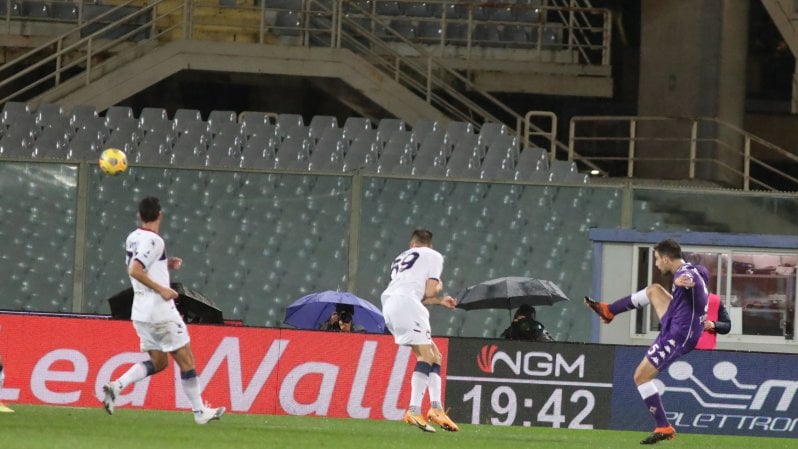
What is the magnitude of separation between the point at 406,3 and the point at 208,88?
364 cm

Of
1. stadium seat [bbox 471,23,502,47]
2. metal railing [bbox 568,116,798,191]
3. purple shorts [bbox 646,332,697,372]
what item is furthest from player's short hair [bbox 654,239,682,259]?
stadium seat [bbox 471,23,502,47]

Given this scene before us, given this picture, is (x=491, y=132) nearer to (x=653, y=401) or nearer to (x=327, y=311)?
(x=327, y=311)

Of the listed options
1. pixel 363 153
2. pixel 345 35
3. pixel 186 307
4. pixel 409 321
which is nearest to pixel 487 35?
pixel 345 35

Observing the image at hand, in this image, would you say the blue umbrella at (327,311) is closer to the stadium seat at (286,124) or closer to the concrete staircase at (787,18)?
the stadium seat at (286,124)

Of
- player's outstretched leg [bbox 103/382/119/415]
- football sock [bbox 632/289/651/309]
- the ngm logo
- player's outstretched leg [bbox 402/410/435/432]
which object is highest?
football sock [bbox 632/289/651/309]

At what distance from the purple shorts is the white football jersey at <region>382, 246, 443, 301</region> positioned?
1.77 m

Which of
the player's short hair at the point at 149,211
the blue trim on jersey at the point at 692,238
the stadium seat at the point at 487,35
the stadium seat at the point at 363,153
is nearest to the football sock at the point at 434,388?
the player's short hair at the point at 149,211

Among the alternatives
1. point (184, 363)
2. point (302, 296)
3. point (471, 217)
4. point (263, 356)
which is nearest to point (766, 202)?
point (471, 217)

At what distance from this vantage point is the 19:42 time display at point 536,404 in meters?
14.2

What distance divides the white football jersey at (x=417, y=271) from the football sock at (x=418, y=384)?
1.81ft

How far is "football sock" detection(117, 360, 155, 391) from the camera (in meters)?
11.8

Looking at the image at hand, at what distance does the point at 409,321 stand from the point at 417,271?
0.40 m

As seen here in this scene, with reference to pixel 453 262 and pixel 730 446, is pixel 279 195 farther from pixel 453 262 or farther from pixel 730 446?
pixel 730 446

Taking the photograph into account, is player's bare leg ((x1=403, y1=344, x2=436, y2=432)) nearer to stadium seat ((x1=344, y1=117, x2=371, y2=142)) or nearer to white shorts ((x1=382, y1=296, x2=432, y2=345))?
white shorts ((x1=382, y1=296, x2=432, y2=345))
